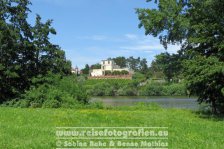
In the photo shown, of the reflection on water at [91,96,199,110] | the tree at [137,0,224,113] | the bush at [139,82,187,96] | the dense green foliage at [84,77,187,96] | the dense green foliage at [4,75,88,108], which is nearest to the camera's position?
the tree at [137,0,224,113]

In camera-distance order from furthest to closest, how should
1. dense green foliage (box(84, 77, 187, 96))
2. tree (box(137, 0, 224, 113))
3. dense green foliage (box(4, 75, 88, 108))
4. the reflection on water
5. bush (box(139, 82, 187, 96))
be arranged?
dense green foliage (box(84, 77, 187, 96)) → bush (box(139, 82, 187, 96)) → the reflection on water → dense green foliage (box(4, 75, 88, 108)) → tree (box(137, 0, 224, 113))

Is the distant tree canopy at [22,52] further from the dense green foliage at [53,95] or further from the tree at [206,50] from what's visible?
the tree at [206,50]

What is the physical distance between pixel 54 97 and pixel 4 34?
7.50 metres

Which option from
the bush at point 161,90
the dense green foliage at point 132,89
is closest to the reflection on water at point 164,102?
the bush at point 161,90

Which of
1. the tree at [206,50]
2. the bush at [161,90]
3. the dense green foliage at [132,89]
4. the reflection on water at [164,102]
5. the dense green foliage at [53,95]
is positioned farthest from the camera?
the dense green foliage at [132,89]

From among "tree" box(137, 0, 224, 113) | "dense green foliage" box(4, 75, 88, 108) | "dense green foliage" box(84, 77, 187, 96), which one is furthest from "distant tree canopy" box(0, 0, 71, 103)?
"dense green foliage" box(84, 77, 187, 96)

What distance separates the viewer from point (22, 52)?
128 feet

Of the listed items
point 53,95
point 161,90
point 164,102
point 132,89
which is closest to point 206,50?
point 53,95

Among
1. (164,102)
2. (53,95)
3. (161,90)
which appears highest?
(161,90)

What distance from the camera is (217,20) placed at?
2450 cm

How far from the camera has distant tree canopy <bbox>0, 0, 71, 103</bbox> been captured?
3747 centimetres

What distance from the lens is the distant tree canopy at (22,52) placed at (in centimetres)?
3747

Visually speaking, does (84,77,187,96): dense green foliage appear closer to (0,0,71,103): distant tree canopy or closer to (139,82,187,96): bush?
(139,82,187,96): bush

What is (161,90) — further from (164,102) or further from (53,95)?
(53,95)
